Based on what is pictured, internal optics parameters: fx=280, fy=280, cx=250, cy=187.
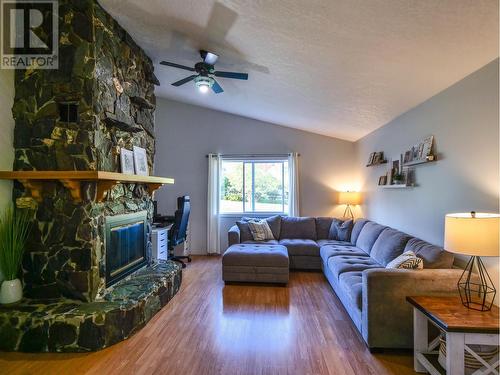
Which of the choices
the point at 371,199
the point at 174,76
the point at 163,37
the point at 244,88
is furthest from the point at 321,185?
the point at 163,37

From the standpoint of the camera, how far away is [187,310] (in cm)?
316

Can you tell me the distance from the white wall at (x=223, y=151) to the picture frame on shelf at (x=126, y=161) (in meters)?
2.66

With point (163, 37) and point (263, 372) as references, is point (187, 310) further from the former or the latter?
point (163, 37)

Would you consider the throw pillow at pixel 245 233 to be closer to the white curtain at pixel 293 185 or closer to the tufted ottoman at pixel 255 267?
the tufted ottoman at pixel 255 267

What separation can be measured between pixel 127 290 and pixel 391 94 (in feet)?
11.8

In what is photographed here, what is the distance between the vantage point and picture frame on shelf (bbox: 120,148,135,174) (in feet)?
10.1

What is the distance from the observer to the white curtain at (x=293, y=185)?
578 centimetres

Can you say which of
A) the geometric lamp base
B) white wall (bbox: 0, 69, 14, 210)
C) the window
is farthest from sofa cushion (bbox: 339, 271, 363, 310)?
white wall (bbox: 0, 69, 14, 210)

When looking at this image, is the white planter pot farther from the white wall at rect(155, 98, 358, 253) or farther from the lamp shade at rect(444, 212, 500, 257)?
the lamp shade at rect(444, 212, 500, 257)

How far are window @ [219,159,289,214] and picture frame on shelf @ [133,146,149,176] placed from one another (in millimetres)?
2503

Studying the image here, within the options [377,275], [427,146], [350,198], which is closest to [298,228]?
[350,198]

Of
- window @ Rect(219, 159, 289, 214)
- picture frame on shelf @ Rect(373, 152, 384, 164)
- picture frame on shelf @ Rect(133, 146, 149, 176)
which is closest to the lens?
picture frame on shelf @ Rect(133, 146, 149, 176)

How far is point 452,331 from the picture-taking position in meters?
1.72

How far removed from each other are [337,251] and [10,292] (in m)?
3.76
